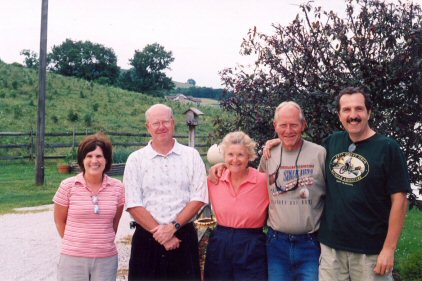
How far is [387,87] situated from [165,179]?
9.63 feet

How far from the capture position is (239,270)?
3.89 meters

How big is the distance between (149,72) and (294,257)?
228 feet

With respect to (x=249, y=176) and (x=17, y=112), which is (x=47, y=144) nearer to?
(x=17, y=112)

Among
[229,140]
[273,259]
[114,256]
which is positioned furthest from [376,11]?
[114,256]

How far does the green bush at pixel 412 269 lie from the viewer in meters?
5.56

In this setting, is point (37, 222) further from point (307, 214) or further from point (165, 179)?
point (307, 214)

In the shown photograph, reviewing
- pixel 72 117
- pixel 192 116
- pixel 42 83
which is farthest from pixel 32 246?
A: pixel 72 117

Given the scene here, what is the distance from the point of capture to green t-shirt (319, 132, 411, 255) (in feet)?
11.2

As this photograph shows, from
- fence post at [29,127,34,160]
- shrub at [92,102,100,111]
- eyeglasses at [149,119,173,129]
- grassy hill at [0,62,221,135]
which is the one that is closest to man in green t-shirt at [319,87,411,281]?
eyeglasses at [149,119,173,129]

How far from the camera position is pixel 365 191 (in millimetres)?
3457

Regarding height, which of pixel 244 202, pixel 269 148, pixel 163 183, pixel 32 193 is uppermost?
pixel 269 148

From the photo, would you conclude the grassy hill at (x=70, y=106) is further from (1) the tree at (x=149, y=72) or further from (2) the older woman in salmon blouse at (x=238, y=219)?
(1) the tree at (x=149, y=72)

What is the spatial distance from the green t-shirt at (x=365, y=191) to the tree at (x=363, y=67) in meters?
1.90

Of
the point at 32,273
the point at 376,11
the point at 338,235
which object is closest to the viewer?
the point at 338,235
